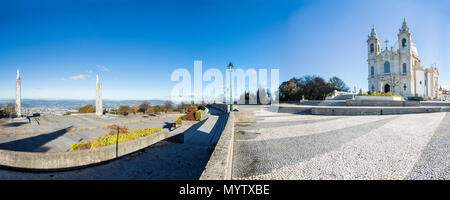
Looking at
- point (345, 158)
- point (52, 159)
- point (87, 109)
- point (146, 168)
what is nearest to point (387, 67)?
point (345, 158)

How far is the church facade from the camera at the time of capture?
146ft

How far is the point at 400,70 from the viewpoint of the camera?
149 feet

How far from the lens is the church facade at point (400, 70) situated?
44.4m

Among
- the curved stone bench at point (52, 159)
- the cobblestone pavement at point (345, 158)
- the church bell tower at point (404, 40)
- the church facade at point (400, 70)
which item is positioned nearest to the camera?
the cobblestone pavement at point (345, 158)

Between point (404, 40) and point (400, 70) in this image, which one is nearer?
point (400, 70)

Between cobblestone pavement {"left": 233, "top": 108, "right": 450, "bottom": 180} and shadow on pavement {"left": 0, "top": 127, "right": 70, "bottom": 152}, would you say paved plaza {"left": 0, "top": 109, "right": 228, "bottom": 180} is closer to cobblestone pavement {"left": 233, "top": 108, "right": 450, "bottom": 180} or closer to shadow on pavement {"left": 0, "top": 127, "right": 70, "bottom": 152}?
cobblestone pavement {"left": 233, "top": 108, "right": 450, "bottom": 180}

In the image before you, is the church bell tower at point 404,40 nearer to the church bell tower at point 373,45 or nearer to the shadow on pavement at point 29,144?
the church bell tower at point 373,45

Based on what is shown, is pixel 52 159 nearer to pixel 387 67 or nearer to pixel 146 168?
pixel 146 168

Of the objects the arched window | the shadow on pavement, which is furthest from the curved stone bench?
the arched window

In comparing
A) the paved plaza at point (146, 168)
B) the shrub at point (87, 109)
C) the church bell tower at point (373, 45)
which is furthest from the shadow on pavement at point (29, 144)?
the church bell tower at point (373, 45)
